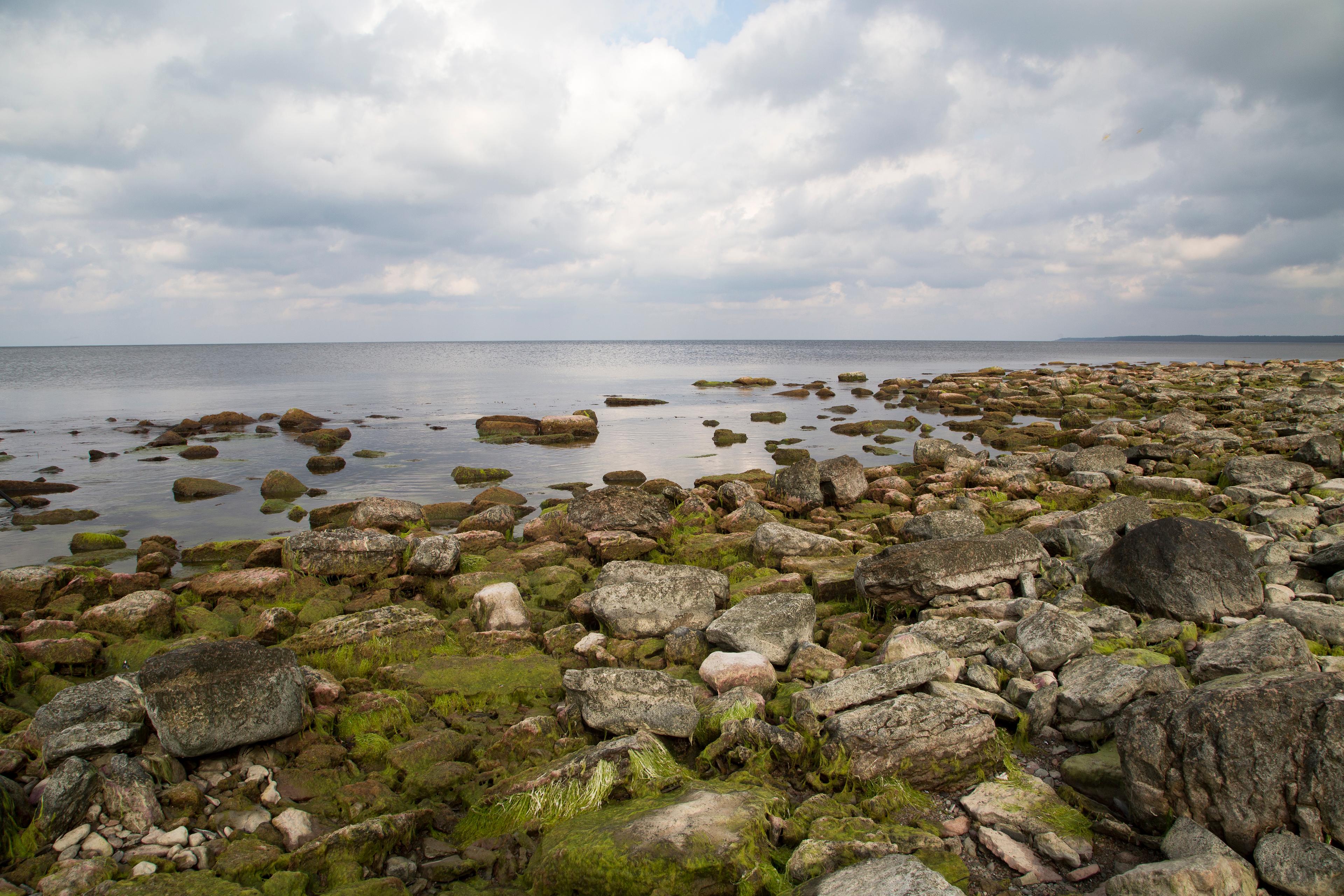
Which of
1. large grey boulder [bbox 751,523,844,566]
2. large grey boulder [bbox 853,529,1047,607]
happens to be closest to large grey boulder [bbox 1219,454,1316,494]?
large grey boulder [bbox 853,529,1047,607]

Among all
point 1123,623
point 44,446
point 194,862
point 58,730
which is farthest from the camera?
point 44,446

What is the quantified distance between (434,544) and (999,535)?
804cm

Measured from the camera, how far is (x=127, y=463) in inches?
904

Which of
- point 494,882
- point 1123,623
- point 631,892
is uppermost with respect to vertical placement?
point 1123,623

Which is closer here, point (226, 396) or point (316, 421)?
point (316, 421)

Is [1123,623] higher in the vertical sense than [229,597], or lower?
higher

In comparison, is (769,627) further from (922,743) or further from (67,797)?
(67,797)

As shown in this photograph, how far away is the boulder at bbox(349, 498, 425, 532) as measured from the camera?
1374cm

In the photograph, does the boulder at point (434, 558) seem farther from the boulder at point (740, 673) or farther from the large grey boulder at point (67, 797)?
the large grey boulder at point (67, 797)

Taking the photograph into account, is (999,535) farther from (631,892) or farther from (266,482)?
(266,482)

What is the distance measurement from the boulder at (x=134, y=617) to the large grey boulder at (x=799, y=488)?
1052 centimetres

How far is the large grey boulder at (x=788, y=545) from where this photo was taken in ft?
34.0

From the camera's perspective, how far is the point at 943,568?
7.72m

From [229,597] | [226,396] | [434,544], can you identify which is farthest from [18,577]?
[226,396]
